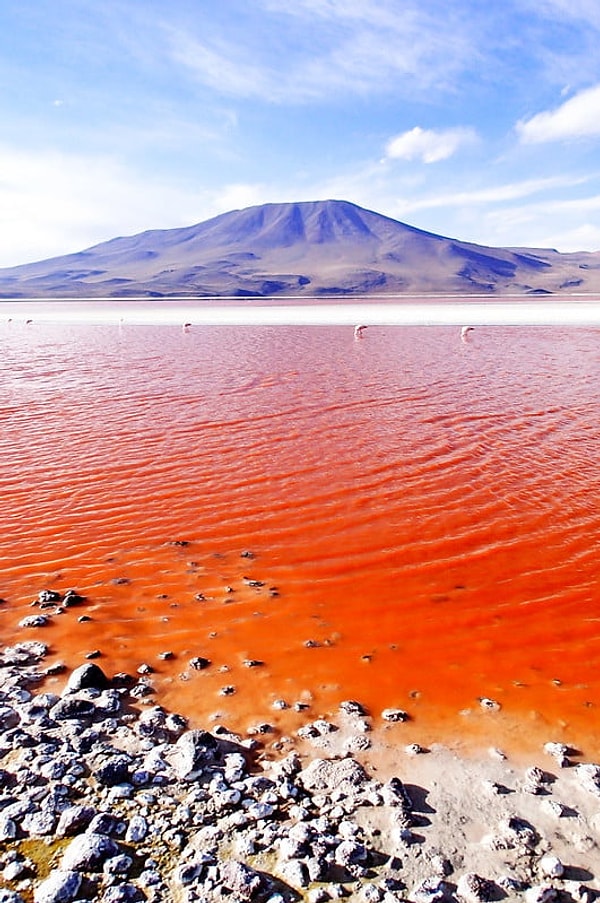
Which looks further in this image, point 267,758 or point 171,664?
point 171,664

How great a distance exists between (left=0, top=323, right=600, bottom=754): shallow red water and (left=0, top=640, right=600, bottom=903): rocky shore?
37 cm

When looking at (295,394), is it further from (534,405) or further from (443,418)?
(534,405)

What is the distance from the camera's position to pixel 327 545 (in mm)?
7480

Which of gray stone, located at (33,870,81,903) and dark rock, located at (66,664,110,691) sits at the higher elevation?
gray stone, located at (33,870,81,903)

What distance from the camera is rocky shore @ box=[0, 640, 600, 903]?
3.25 meters

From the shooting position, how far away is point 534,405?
14641 mm

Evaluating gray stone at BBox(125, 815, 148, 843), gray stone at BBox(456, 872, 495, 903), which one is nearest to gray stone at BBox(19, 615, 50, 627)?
gray stone at BBox(125, 815, 148, 843)

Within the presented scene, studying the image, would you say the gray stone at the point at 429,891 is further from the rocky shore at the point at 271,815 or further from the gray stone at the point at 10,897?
the gray stone at the point at 10,897

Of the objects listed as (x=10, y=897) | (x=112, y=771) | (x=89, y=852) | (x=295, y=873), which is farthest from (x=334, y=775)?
(x=10, y=897)

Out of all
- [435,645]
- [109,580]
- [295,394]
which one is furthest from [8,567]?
[295,394]

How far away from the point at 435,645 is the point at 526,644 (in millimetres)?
804

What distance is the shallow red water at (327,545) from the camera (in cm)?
514

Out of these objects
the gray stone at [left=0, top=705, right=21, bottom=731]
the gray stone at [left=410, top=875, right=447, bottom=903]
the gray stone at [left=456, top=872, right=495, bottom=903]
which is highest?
the gray stone at [left=0, top=705, right=21, bottom=731]

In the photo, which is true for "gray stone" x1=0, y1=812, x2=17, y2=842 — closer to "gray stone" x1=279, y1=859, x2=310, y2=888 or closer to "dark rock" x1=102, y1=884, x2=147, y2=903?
"dark rock" x1=102, y1=884, x2=147, y2=903
